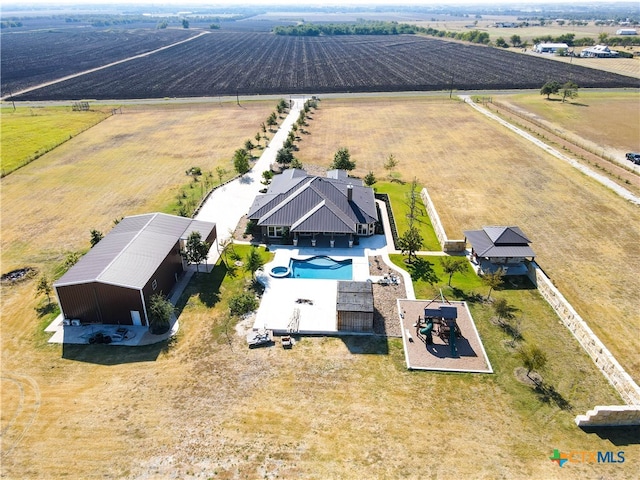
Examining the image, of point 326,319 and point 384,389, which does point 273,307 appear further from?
point 384,389

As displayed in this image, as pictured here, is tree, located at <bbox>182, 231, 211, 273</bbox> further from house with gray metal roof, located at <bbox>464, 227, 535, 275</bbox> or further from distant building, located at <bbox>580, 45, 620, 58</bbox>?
distant building, located at <bbox>580, 45, 620, 58</bbox>

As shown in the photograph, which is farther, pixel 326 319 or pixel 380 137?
pixel 380 137

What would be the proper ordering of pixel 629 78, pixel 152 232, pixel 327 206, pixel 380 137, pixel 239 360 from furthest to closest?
1. pixel 629 78
2. pixel 380 137
3. pixel 327 206
4. pixel 152 232
5. pixel 239 360

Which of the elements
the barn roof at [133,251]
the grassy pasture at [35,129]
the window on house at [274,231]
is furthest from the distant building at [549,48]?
the barn roof at [133,251]

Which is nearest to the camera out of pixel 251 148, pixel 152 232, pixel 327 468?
pixel 327 468

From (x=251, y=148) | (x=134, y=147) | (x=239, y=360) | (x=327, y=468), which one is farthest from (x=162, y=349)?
(x=134, y=147)

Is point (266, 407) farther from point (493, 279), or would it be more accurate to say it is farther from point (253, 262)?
point (493, 279)
